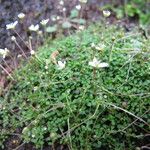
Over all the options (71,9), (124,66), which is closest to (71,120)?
(124,66)

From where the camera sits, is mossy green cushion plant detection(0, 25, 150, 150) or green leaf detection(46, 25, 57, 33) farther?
green leaf detection(46, 25, 57, 33)

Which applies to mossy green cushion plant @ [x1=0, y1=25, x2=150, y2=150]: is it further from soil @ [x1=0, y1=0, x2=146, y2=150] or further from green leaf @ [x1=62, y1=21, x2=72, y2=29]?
green leaf @ [x1=62, y1=21, x2=72, y2=29]

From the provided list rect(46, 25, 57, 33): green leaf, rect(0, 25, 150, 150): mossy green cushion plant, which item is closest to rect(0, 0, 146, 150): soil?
rect(46, 25, 57, 33): green leaf

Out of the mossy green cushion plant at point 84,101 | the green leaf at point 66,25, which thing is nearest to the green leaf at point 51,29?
the green leaf at point 66,25

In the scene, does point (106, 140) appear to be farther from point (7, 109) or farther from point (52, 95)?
point (7, 109)

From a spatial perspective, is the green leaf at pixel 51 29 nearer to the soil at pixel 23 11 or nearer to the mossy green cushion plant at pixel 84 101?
the soil at pixel 23 11

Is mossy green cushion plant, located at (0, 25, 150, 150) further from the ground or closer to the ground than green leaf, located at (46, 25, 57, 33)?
further from the ground

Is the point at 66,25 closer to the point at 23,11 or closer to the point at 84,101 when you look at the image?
the point at 23,11

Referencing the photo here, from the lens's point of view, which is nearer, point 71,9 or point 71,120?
point 71,120
